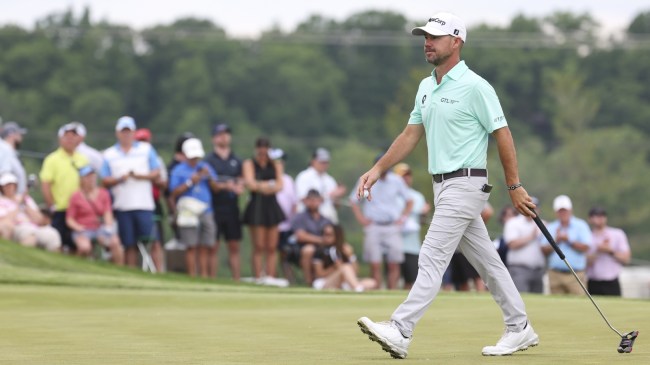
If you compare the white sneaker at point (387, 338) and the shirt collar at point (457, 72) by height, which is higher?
the shirt collar at point (457, 72)

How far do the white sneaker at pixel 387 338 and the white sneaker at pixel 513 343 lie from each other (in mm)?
562

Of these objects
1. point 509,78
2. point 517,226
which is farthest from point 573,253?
point 509,78

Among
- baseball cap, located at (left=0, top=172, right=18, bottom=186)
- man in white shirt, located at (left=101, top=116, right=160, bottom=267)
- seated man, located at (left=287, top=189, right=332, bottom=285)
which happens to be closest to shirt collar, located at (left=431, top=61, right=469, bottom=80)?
man in white shirt, located at (left=101, top=116, right=160, bottom=267)

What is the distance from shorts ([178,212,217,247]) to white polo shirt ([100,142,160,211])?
545 millimetres

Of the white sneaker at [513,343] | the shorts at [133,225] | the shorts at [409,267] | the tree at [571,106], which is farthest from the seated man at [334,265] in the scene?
the tree at [571,106]

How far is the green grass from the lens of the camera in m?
9.47

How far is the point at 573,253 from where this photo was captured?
65.4 feet

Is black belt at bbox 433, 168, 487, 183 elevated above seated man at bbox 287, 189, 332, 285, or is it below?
above

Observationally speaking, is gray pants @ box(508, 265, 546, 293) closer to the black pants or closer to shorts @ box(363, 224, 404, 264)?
the black pants

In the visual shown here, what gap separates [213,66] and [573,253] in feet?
314

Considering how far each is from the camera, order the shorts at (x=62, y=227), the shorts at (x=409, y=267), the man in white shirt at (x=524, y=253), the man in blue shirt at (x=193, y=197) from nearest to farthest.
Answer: the shorts at (x=62, y=227)
the man in blue shirt at (x=193, y=197)
the man in white shirt at (x=524, y=253)
the shorts at (x=409, y=267)

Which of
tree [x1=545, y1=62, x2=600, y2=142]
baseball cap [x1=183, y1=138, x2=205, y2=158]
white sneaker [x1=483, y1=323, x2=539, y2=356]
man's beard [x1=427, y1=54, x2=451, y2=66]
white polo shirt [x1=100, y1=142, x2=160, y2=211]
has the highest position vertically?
man's beard [x1=427, y1=54, x2=451, y2=66]

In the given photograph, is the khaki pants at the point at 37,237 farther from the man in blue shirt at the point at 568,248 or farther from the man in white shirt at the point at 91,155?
the man in blue shirt at the point at 568,248

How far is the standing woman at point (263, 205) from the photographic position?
1989 cm
